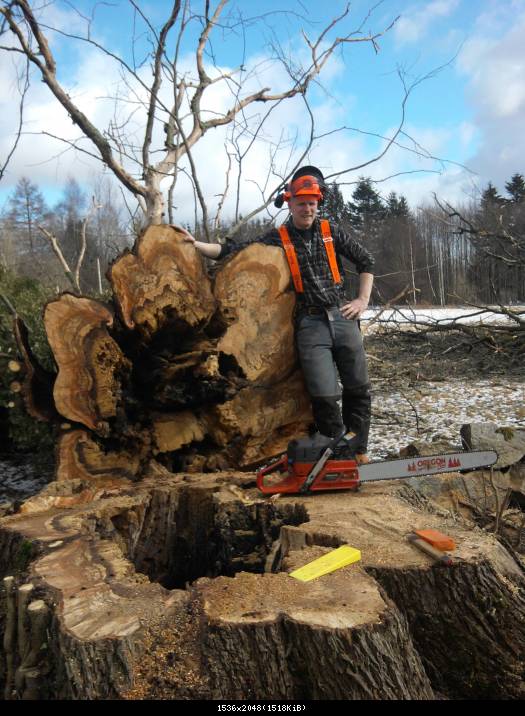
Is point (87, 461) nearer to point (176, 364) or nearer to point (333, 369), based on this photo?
point (176, 364)

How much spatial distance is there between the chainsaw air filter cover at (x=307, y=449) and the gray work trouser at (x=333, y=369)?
622mm

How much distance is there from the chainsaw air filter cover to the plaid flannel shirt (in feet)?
3.55

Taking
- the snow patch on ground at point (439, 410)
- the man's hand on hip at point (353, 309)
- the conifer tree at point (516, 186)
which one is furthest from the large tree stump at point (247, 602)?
the conifer tree at point (516, 186)

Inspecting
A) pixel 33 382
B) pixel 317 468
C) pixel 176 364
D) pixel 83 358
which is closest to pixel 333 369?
pixel 317 468

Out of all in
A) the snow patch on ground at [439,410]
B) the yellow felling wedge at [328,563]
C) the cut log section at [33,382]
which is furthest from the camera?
the snow patch on ground at [439,410]

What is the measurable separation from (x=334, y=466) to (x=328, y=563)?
0.88m

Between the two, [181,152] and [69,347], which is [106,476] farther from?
[181,152]

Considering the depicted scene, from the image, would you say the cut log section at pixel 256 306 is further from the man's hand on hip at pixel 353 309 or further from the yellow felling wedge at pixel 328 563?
the yellow felling wedge at pixel 328 563

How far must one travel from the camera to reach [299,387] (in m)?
3.99

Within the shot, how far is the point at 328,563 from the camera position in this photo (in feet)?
6.96

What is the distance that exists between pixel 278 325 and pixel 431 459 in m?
1.37

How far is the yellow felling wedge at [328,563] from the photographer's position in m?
2.04

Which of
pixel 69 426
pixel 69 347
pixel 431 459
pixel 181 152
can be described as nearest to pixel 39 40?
pixel 181 152

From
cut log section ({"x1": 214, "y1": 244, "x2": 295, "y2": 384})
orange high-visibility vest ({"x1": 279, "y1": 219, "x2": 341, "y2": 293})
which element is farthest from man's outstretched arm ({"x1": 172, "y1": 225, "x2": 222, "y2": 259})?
orange high-visibility vest ({"x1": 279, "y1": 219, "x2": 341, "y2": 293})
